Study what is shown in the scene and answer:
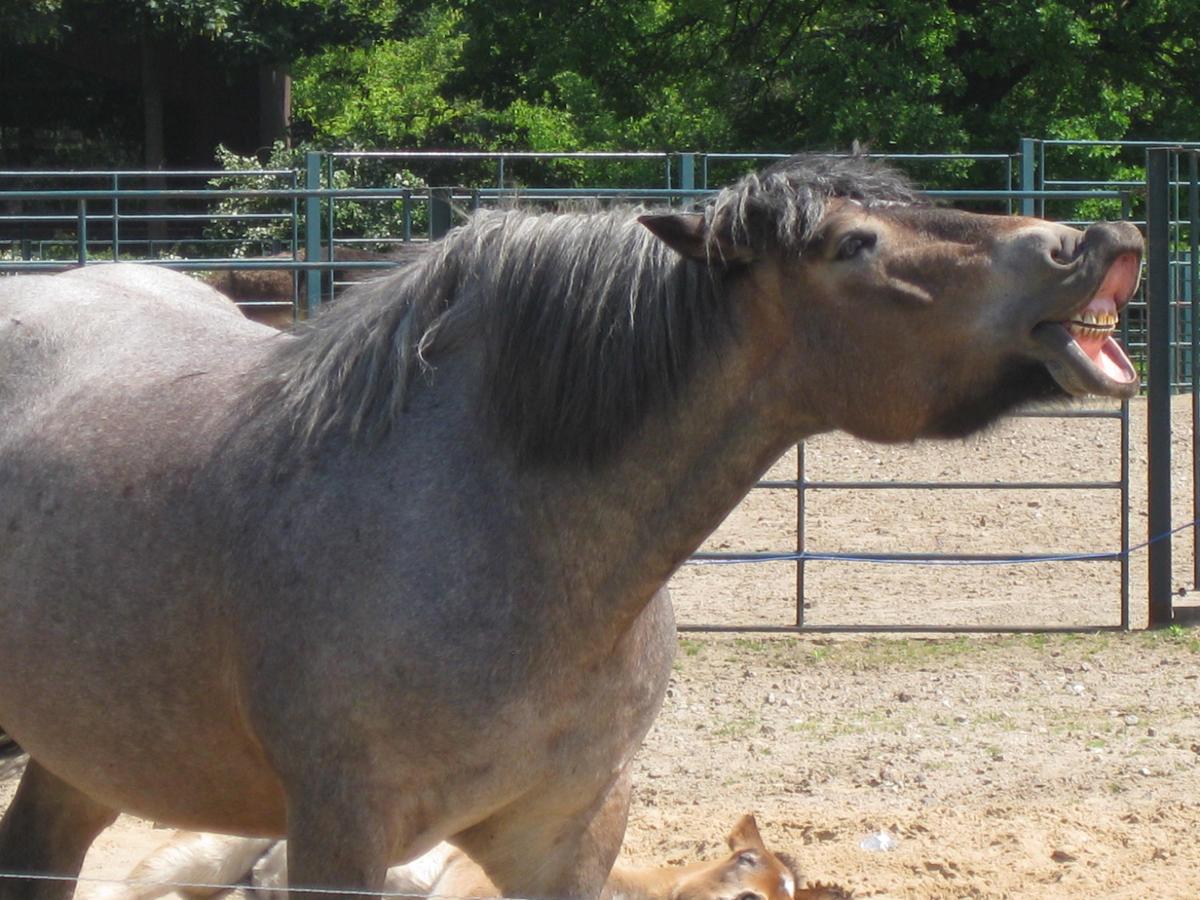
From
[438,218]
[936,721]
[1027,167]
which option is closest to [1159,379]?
[936,721]

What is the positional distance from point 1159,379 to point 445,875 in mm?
4663

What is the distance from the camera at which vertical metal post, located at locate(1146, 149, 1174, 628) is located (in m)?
7.05

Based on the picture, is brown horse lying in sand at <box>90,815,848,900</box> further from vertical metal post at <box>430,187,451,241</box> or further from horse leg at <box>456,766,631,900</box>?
vertical metal post at <box>430,187,451,241</box>

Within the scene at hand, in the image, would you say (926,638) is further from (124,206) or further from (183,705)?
(124,206)

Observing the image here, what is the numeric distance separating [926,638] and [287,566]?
4.89 m

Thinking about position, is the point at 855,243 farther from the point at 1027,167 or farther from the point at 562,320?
the point at 1027,167

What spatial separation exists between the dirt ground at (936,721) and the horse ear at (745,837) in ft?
0.91

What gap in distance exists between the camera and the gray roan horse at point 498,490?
2.28m

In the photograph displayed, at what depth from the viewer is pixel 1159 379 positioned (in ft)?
23.7

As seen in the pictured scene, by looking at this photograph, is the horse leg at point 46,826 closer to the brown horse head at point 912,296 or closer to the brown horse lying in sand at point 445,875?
the brown horse lying in sand at point 445,875

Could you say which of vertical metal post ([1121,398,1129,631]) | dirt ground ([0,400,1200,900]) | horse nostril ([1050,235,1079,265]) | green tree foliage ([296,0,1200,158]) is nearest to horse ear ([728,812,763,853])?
dirt ground ([0,400,1200,900])

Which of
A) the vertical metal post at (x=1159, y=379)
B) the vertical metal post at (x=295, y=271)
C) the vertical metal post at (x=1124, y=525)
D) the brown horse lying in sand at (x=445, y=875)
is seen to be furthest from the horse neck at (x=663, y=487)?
the vertical metal post at (x=1159, y=379)

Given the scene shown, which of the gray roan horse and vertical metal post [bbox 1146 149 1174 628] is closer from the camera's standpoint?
the gray roan horse

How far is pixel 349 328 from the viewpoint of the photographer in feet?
8.61
